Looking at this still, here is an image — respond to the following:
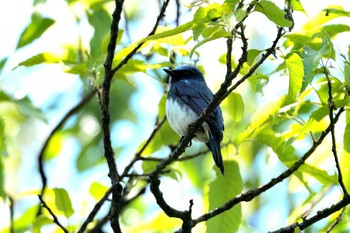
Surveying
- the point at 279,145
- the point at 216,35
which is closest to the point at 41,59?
the point at 279,145

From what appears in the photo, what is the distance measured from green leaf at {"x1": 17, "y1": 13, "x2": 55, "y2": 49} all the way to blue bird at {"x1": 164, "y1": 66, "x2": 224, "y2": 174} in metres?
0.93

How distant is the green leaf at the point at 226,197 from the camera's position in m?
4.07

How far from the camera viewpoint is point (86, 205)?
504 cm

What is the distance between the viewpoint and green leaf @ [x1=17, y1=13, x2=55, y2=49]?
15.5ft

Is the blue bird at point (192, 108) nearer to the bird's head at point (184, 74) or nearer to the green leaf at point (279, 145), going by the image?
the bird's head at point (184, 74)

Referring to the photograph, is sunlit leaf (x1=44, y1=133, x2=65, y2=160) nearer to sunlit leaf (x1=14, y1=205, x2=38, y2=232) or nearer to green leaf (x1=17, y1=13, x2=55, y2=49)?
sunlit leaf (x1=14, y1=205, x2=38, y2=232)

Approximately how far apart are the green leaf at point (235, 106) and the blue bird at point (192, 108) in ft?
0.82

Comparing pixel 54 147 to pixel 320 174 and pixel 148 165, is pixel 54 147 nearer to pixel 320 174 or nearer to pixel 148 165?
pixel 148 165

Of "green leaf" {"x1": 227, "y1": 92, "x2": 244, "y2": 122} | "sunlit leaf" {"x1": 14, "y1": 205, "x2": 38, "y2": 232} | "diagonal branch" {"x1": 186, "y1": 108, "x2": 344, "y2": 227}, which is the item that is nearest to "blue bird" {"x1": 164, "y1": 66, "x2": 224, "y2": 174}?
"green leaf" {"x1": 227, "y1": 92, "x2": 244, "y2": 122}

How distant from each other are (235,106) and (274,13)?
1.54 meters

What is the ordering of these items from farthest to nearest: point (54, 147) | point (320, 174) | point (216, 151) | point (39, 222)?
point (54, 147) → point (216, 151) → point (39, 222) → point (320, 174)

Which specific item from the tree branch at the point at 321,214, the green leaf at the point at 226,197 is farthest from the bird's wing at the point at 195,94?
the tree branch at the point at 321,214

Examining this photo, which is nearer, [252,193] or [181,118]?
[252,193]

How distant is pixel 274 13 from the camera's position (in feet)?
9.62
